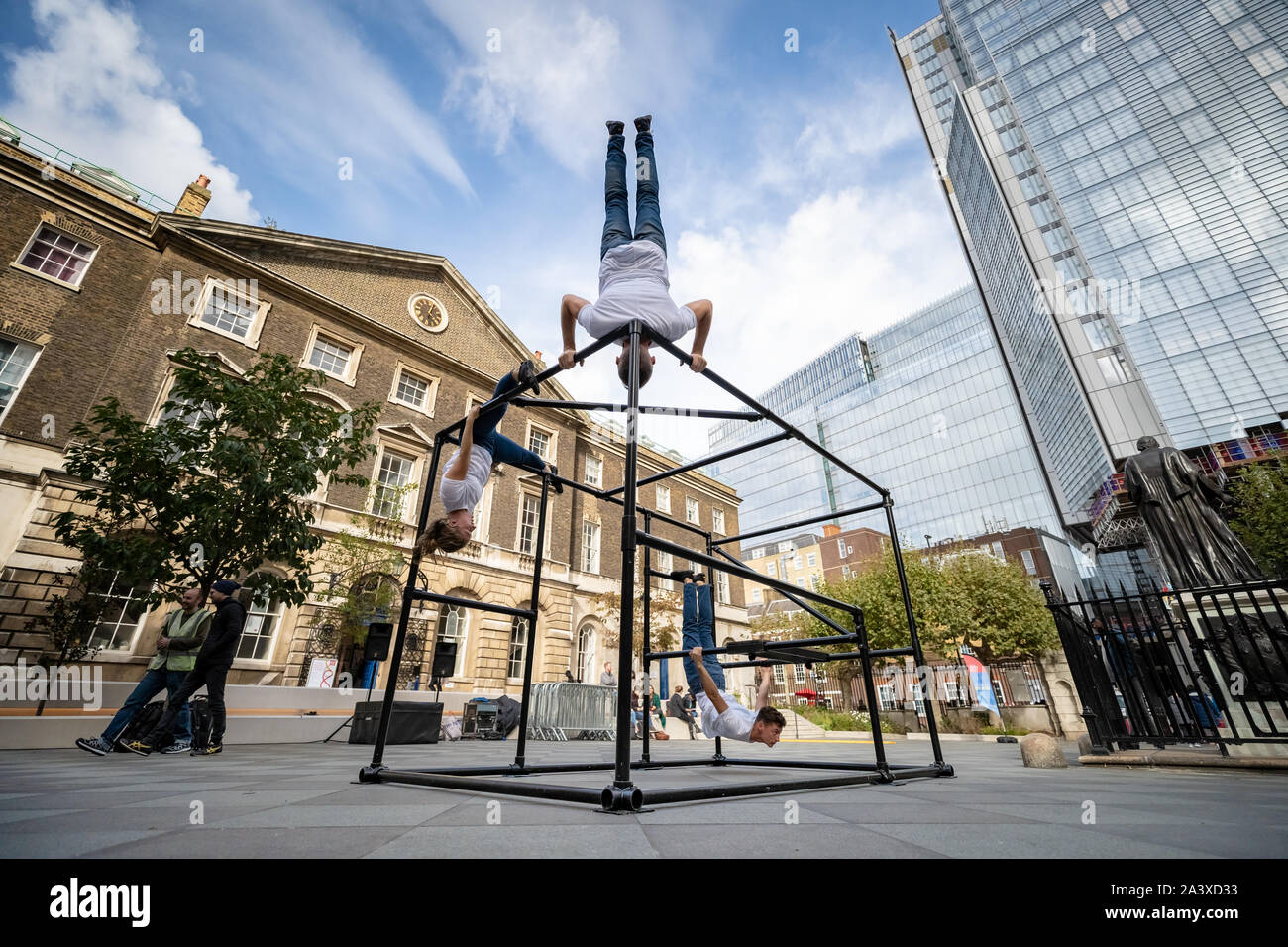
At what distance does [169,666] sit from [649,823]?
299 inches

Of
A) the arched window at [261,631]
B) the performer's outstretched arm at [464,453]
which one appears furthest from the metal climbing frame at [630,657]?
the arched window at [261,631]

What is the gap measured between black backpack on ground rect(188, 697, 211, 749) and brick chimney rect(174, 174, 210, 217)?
55.1ft

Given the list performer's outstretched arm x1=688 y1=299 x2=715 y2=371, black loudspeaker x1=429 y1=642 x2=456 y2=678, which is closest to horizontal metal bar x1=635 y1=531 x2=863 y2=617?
performer's outstretched arm x1=688 y1=299 x2=715 y2=371

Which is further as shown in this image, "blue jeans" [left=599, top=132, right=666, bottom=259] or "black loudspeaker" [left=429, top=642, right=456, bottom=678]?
"black loudspeaker" [left=429, top=642, right=456, bottom=678]

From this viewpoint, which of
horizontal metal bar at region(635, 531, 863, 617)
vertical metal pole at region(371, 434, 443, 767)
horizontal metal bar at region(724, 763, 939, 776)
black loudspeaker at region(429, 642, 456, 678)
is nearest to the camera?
horizontal metal bar at region(635, 531, 863, 617)

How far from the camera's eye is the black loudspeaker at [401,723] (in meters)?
8.93

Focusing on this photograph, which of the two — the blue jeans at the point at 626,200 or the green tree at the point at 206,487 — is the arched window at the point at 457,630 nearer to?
the green tree at the point at 206,487

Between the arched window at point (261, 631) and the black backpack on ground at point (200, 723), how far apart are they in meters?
6.83

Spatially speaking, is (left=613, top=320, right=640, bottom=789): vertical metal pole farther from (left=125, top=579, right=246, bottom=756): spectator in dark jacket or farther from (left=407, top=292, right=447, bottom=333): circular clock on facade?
(left=407, top=292, right=447, bottom=333): circular clock on facade

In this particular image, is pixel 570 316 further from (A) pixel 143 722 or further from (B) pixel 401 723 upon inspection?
(B) pixel 401 723

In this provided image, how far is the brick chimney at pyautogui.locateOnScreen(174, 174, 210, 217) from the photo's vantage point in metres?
16.4

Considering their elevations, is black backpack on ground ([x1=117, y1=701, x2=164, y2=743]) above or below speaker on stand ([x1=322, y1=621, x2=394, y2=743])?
below

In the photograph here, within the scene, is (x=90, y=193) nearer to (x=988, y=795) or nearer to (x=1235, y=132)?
(x=988, y=795)

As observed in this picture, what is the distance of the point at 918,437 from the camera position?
62438mm
